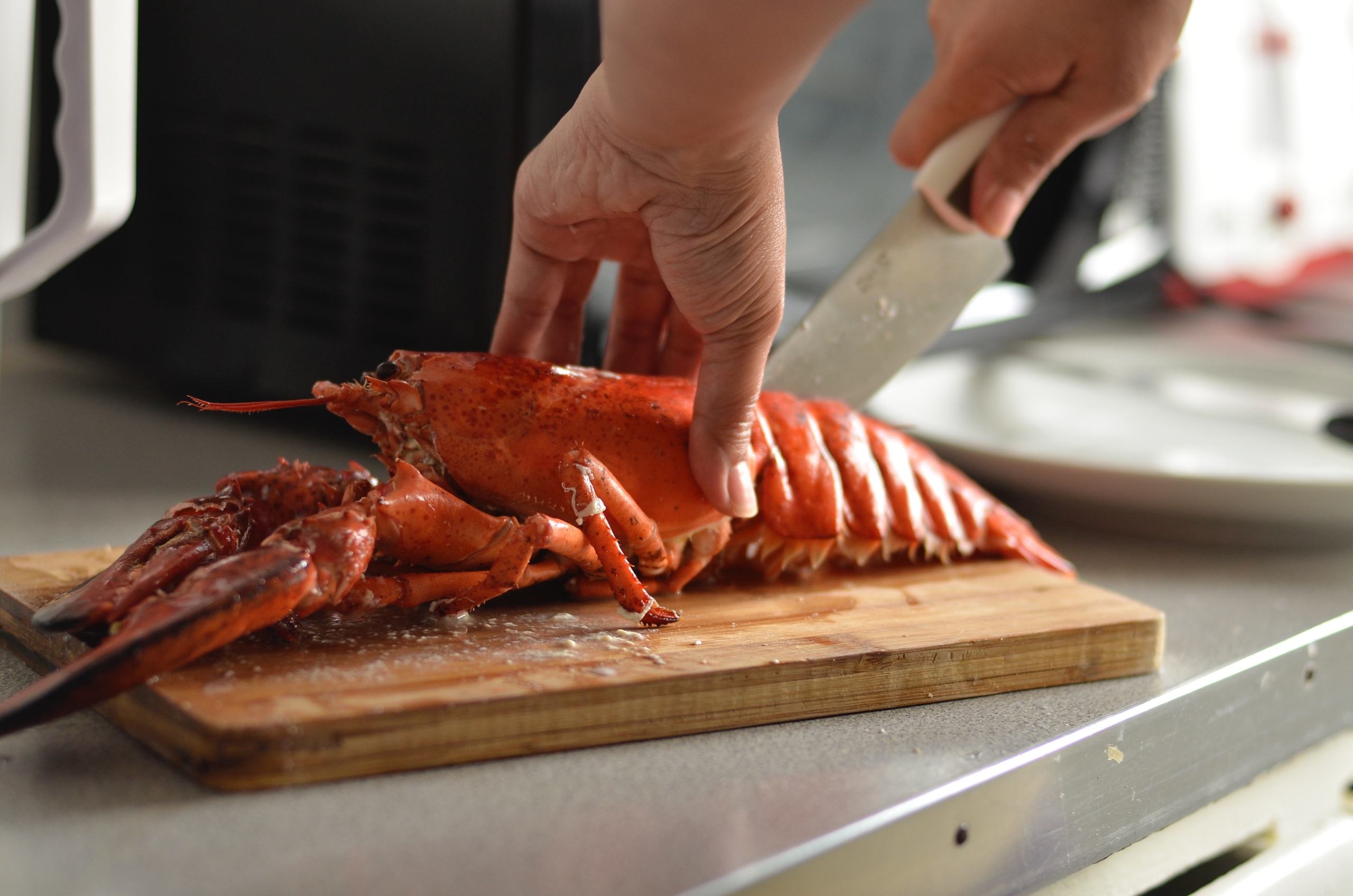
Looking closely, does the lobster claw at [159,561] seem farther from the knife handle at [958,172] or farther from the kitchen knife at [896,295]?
the knife handle at [958,172]

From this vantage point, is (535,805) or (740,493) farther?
(740,493)

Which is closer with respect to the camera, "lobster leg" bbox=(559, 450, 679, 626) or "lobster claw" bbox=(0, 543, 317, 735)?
"lobster claw" bbox=(0, 543, 317, 735)

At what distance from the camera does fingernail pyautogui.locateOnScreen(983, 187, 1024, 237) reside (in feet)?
3.46

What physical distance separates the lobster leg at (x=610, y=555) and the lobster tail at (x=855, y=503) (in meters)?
0.17

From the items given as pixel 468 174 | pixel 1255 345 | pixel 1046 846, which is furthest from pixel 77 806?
pixel 1255 345

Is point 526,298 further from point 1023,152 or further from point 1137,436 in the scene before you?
point 1137,436

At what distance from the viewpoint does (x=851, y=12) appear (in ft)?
2.17

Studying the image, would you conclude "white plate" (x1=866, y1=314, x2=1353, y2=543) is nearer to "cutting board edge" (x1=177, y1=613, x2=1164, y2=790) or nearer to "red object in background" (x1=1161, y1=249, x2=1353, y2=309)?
"red object in background" (x1=1161, y1=249, x2=1353, y2=309)

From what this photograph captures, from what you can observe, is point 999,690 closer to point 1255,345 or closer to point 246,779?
point 246,779

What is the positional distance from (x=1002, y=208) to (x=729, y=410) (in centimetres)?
39

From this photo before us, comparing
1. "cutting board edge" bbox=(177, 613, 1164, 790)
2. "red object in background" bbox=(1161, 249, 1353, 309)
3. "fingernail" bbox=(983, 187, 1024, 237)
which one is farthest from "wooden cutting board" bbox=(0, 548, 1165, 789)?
"red object in background" bbox=(1161, 249, 1353, 309)

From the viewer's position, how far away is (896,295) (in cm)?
107

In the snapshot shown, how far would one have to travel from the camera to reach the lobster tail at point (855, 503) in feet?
3.16

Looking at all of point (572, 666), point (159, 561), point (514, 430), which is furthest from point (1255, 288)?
point (159, 561)
